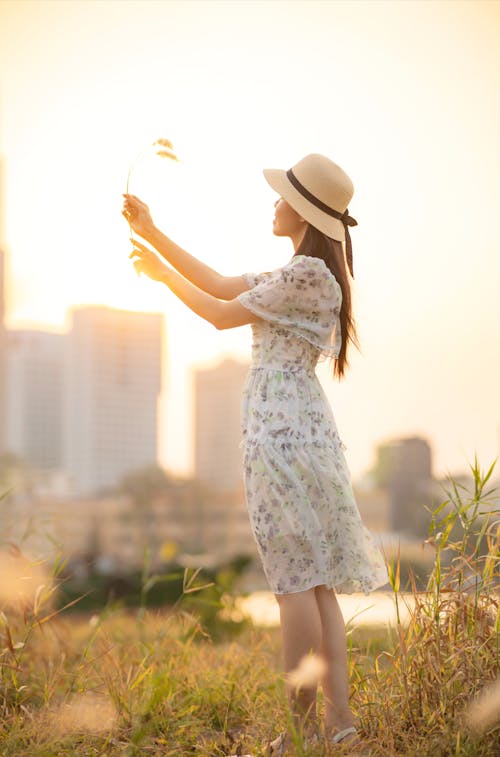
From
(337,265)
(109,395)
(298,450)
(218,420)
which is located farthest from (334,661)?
(109,395)

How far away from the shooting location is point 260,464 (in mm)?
2613

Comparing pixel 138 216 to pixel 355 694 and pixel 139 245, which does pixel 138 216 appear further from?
pixel 355 694

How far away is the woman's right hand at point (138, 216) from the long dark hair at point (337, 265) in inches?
17.0

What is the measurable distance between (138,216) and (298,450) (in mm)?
805

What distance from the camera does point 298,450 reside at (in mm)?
2629

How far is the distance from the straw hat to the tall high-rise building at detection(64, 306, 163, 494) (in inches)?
3745

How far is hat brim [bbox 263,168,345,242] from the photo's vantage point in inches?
108

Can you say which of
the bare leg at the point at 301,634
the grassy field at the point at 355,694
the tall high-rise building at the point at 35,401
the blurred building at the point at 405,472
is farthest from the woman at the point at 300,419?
the tall high-rise building at the point at 35,401

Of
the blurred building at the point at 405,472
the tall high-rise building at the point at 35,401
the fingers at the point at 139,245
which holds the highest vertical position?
the tall high-rise building at the point at 35,401

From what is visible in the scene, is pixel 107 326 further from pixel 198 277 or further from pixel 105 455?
pixel 198 277

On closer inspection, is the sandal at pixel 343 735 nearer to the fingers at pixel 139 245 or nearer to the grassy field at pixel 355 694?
the grassy field at pixel 355 694

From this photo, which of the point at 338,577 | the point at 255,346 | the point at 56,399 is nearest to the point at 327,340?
the point at 255,346

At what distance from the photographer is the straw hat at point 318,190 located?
275 centimetres

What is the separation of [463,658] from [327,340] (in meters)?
0.94
